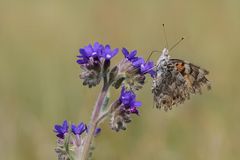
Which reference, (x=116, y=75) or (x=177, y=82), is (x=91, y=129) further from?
(x=177, y=82)

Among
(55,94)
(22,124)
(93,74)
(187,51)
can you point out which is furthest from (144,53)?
(93,74)

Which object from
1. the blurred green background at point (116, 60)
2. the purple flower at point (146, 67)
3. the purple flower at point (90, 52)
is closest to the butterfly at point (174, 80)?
the purple flower at point (146, 67)

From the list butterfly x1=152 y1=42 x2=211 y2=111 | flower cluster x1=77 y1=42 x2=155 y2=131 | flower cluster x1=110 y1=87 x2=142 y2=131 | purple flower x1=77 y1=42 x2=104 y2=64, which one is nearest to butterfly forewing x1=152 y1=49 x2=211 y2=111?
butterfly x1=152 y1=42 x2=211 y2=111

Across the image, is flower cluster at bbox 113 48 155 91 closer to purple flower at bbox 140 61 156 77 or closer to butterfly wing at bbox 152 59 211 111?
purple flower at bbox 140 61 156 77

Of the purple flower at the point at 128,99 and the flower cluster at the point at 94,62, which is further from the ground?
the flower cluster at the point at 94,62

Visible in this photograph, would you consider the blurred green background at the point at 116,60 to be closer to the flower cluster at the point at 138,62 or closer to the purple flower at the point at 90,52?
the flower cluster at the point at 138,62

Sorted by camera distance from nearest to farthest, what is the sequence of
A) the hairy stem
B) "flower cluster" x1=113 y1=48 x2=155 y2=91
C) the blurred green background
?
the hairy stem < "flower cluster" x1=113 y1=48 x2=155 y2=91 < the blurred green background
